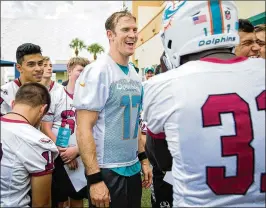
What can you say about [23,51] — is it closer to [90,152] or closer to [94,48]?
[90,152]

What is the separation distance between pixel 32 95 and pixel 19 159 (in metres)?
0.52

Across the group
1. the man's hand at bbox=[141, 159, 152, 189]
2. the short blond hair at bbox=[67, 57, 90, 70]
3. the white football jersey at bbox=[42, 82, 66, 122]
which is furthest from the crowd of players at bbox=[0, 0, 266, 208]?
the short blond hair at bbox=[67, 57, 90, 70]

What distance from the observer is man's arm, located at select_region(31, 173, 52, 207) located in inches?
77.2

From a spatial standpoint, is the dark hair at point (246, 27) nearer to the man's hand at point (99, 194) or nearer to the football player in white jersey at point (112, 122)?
the football player in white jersey at point (112, 122)

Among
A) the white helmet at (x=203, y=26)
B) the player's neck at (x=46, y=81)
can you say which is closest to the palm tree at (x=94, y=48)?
the player's neck at (x=46, y=81)

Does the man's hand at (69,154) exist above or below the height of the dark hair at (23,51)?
below

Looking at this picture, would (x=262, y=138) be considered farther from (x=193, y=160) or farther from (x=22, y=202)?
(x=22, y=202)

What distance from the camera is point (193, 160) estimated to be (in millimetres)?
1423

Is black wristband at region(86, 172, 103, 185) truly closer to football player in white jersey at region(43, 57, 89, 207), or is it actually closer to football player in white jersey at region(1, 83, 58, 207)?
football player in white jersey at region(1, 83, 58, 207)

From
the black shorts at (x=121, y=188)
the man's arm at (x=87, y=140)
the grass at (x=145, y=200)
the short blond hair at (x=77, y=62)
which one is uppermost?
the short blond hair at (x=77, y=62)

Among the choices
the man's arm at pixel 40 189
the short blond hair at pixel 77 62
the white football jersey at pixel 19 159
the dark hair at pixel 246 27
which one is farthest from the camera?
the short blond hair at pixel 77 62

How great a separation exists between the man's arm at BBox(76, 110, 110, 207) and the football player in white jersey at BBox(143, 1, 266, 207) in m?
0.76

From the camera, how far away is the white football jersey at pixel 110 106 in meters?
2.26

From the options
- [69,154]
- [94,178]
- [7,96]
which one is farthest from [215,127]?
[69,154]
